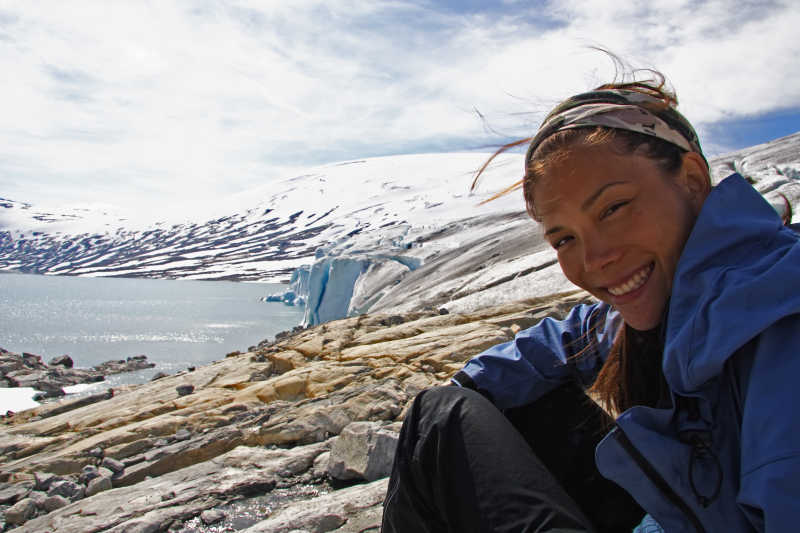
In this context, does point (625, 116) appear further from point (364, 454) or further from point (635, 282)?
point (364, 454)

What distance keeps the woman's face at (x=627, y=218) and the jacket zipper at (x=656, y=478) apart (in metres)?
0.39

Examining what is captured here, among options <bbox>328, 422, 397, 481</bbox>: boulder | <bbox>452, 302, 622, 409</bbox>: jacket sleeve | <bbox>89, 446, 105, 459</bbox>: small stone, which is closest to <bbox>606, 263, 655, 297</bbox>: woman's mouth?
<bbox>452, 302, 622, 409</bbox>: jacket sleeve

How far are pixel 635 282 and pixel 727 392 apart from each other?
1.39 ft

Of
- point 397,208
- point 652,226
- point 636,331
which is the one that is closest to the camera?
point 652,226

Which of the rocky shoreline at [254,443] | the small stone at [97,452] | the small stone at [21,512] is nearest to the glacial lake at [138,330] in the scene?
the rocky shoreline at [254,443]

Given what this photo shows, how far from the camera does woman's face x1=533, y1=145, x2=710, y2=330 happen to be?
53.4 inches

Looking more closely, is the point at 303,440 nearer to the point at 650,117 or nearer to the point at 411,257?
the point at 650,117

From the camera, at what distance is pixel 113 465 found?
4.89 metres

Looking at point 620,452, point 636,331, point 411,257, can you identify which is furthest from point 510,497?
point 411,257

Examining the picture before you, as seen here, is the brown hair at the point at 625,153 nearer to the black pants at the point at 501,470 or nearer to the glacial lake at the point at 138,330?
the black pants at the point at 501,470

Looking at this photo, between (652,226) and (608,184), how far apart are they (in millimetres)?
161

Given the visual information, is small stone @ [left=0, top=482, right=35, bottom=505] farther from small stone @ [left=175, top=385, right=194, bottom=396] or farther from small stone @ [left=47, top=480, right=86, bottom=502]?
small stone @ [left=175, top=385, right=194, bottom=396]

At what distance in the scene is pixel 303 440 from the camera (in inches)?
172

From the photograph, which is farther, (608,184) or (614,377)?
(614,377)
